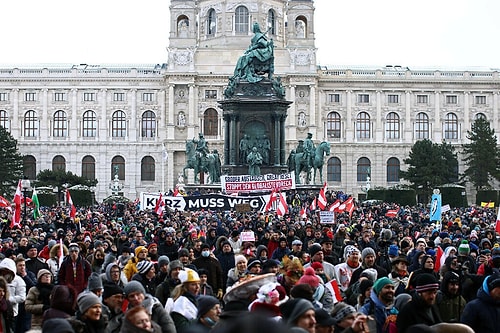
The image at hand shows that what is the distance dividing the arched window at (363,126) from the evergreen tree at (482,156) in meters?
12.3

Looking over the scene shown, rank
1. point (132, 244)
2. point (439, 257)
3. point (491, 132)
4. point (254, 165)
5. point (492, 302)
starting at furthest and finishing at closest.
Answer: point (491, 132)
point (254, 165)
point (132, 244)
point (439, 257)
point (492, 302)

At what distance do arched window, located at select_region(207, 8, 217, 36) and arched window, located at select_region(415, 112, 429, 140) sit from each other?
2496 centimetres

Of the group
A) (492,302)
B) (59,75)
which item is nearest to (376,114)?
(59,75)

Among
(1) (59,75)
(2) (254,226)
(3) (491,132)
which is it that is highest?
(1) (59,75)

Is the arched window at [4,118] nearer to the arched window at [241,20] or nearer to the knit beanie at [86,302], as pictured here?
the arched window at [241,20]

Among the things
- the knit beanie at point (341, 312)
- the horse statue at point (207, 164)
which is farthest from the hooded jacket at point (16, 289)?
the horse statue at point (207, 164)

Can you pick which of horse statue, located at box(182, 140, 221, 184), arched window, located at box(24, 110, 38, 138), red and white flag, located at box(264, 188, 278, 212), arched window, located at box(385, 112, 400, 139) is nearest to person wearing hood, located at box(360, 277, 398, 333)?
red and white flag, located at box(264, 188, 278, 212)

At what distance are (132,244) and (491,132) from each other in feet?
264

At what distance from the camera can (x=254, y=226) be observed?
95.1 feet

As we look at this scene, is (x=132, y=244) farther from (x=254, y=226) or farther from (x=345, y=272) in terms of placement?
(x=254, y=226)

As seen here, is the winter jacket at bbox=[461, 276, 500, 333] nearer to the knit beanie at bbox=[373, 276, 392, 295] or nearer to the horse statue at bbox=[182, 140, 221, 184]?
the knit beanie at bbox=[373, 276, 392, 295]

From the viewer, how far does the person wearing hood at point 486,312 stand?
958 centimetres

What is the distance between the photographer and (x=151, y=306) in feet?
30.6

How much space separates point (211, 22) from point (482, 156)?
34.6 metres
